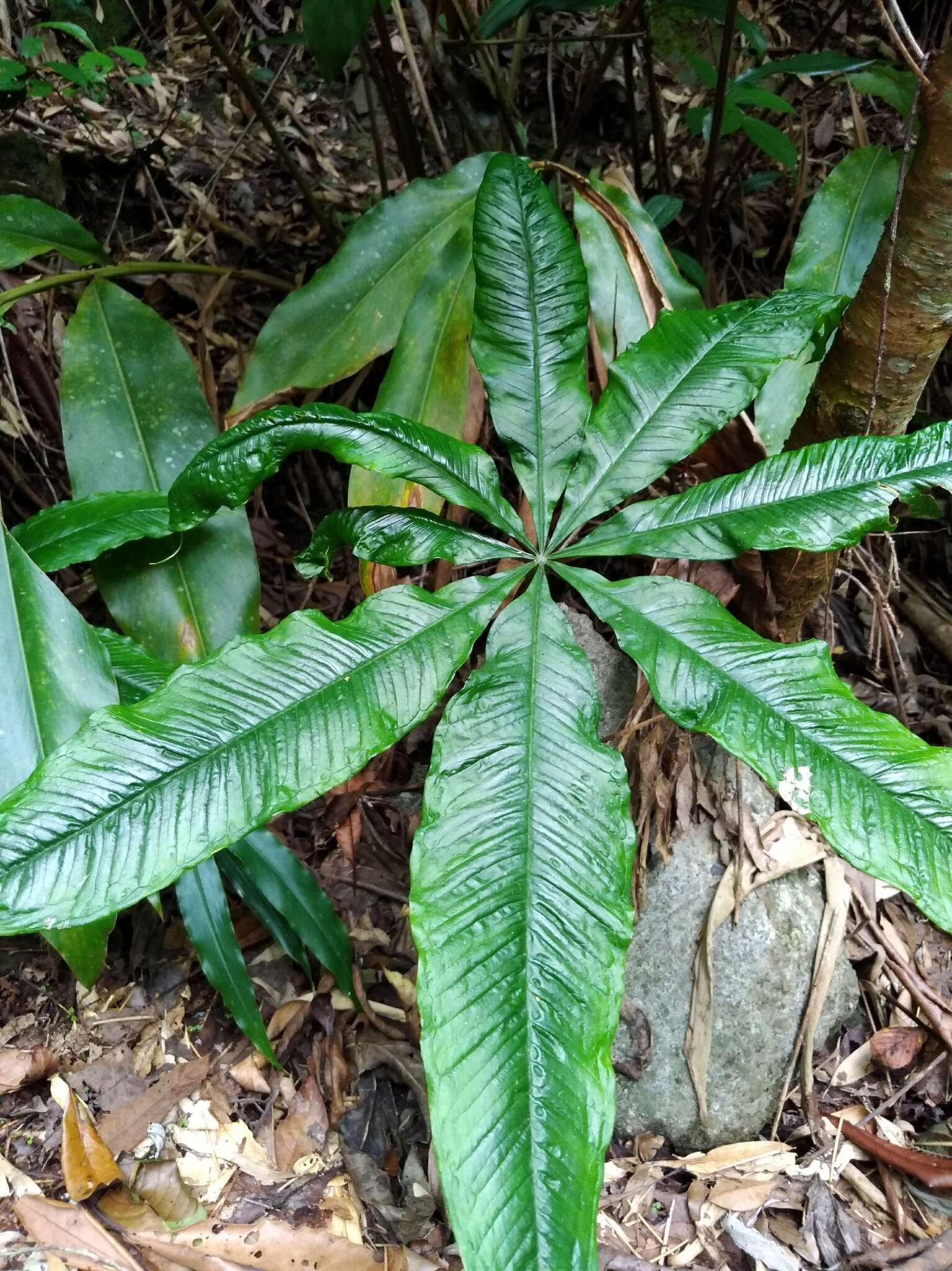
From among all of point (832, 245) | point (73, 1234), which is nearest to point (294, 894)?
point (73, 1234)

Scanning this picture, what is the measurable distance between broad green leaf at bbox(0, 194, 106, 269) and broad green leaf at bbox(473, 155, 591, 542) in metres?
0.64

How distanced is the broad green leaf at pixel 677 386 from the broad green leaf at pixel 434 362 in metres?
0.23

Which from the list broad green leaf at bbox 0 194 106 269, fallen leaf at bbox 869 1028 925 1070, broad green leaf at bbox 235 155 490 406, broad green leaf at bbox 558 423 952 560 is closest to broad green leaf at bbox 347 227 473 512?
broad green leaf at bbox 235 155 490 406

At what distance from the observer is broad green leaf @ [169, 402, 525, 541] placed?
2.40 ft

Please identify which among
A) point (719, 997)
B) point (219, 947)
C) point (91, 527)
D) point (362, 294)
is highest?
point (362, 294)

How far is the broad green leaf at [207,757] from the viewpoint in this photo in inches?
22.0

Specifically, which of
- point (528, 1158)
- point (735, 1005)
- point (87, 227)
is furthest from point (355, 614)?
point (87, 227)

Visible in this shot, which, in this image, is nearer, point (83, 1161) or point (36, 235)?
point (83, 1161)

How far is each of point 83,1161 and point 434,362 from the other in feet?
3.25

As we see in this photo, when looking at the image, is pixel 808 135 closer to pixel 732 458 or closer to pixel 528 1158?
pixel 732 458

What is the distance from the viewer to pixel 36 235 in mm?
1090

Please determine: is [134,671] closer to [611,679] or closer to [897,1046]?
[611,679]

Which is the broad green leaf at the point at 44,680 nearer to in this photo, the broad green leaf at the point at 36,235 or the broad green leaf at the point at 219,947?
the broad green leaf at the point at 219,947

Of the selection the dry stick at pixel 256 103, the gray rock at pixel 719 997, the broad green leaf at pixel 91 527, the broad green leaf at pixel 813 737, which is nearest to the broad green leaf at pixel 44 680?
the broad green leaf at pixel 91 527
